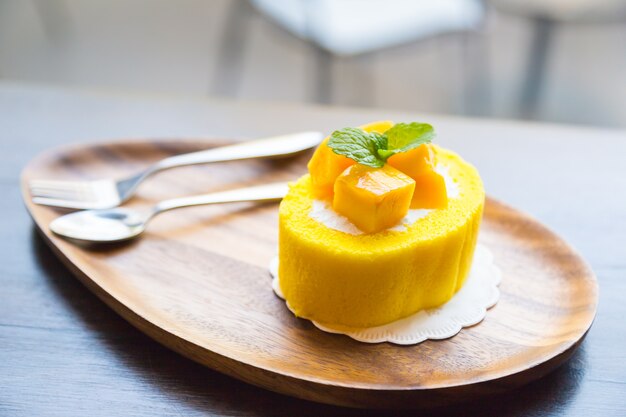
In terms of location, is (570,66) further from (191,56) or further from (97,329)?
(97,329)

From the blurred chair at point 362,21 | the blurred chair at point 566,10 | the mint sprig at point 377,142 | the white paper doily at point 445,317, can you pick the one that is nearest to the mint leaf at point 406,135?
the mint sprig at point 377,142

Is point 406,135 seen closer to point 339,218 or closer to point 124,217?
point 339,218

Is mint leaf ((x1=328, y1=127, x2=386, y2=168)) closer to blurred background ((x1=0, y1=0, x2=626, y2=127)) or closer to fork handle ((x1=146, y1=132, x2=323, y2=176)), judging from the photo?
fork handle ((x1=146, y1=132, x2=323, y2=176))

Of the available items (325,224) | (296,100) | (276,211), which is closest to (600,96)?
(296,100)

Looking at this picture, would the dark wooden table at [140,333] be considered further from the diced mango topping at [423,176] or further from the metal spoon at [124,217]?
the diced mango topping at [423,176]

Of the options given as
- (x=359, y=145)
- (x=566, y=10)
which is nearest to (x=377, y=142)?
(x=359, y=145)

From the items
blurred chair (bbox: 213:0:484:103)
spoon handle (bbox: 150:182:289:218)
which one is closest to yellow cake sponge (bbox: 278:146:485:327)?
spoon handle (bbox: 150:182:289:218)
